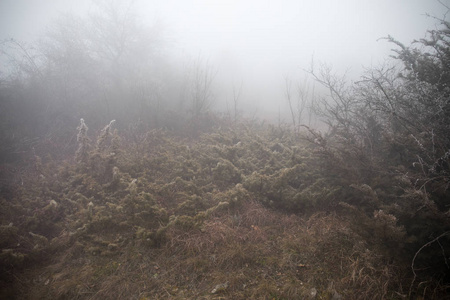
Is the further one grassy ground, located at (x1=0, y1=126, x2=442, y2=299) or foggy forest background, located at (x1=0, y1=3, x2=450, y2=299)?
foggy forest background, located at (x1=0, y1=3, x2=450, y2=299)

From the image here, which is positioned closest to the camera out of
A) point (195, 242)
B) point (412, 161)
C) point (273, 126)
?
point (195, 242)

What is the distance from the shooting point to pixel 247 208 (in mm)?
4223

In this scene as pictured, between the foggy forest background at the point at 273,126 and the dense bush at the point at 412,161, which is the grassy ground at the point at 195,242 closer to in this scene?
the foggy forest background at the point at 273,126

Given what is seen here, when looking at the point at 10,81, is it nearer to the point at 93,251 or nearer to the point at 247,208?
the point at 93,251

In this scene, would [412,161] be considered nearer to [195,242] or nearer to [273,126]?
[195,242]

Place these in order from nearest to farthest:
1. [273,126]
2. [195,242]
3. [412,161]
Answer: [195,242]
[412,161]
[273,126]

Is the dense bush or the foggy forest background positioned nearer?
the dense bush

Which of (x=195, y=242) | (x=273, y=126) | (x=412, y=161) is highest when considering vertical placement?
(x=273, y=126)

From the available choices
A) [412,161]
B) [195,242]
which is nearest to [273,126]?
[412,161]

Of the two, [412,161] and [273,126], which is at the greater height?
[273,126]

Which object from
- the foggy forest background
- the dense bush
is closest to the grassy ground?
the foggy forest background

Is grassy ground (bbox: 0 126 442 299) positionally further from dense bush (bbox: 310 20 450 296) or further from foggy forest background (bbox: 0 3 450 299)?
dense bush (bbox: 310 20 450 296)

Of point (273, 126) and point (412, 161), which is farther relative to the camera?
point (273, 126)

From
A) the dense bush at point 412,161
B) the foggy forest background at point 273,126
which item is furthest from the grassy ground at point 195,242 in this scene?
the dense bush at point 412,161
